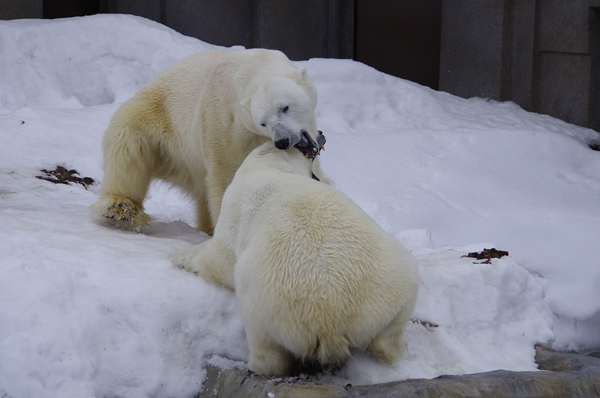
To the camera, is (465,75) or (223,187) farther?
(465,75)

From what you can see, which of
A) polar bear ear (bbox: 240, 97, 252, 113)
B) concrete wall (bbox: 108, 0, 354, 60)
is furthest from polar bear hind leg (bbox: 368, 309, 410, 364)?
concrete wall (bbox: 108, 0, 354, 60)

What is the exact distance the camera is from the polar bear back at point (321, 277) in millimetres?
1833

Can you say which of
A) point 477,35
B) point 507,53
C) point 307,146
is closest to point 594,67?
point 507,53

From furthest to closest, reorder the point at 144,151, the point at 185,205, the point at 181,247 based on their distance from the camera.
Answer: the point at 185,205 < the point at 144,151 < the point at 181,247

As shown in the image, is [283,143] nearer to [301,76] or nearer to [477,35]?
[301,76]

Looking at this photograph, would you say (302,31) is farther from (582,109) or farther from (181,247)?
(181,247)

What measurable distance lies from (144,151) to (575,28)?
5.02m

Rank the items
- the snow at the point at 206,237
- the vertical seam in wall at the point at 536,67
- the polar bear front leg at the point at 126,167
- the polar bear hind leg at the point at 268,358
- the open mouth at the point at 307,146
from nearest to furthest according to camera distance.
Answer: the polar bear hind leg at the point at 268,358
the snow at the point at 206,237
the open mouth at the point at 307,146
the polar bear front leg at the point at 126,167
the vertical seam in wall at the point at 536,67

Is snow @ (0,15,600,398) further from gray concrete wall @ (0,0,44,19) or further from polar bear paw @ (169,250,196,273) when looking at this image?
gray concrete wall @ (0,0,44,19)

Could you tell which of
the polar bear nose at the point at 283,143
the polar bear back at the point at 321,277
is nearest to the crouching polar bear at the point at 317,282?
the polar bear back at the point at 321,277

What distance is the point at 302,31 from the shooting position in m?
8.52

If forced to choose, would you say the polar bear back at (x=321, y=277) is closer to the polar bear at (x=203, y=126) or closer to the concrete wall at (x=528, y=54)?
A: the polar bear at (x=203, y=126)

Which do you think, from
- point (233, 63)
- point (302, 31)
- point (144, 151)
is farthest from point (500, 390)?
point (302, 31)

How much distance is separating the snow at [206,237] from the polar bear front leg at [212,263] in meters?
0.05
